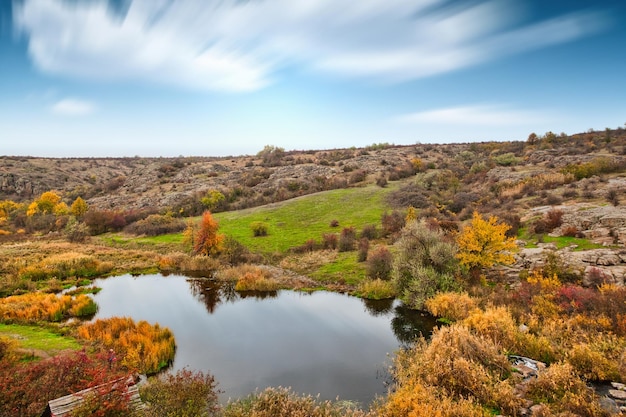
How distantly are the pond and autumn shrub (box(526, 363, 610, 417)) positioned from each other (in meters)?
5.76

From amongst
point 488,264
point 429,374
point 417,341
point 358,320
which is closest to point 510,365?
point 429,374

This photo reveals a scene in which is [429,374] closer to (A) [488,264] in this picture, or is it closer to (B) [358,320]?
(B) [358,320]

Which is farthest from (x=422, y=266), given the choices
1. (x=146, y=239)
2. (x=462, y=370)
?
(x=146, y=239)

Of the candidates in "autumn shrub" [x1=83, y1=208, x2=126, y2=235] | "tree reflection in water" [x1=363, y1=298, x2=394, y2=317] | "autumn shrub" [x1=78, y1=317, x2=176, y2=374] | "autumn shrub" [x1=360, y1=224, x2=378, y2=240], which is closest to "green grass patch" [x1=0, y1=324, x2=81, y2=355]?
"autumn shrub" [x1=78, y1=317, x2=176, y2=374]

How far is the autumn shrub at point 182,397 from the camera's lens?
11.5 m

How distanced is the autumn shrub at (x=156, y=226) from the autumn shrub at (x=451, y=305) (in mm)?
39871

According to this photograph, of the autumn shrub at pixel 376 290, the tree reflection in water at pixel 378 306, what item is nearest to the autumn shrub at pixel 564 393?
the tree reflection in water at pixel 378 306

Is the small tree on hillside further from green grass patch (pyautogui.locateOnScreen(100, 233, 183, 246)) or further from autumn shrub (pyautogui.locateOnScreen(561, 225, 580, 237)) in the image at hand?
autumn shrub (pyautogui.locateOnScreen(561, 225, 580, 237))

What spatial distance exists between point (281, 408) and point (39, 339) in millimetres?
13934

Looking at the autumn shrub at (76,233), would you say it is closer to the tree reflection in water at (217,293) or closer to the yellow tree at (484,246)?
the tree reflection in water at (217,293)

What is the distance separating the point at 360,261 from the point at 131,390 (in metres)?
23.2

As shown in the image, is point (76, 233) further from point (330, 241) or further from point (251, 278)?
point (330, 241)

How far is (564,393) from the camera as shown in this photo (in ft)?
38.0

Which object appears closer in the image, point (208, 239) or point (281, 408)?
point (281, 408)
